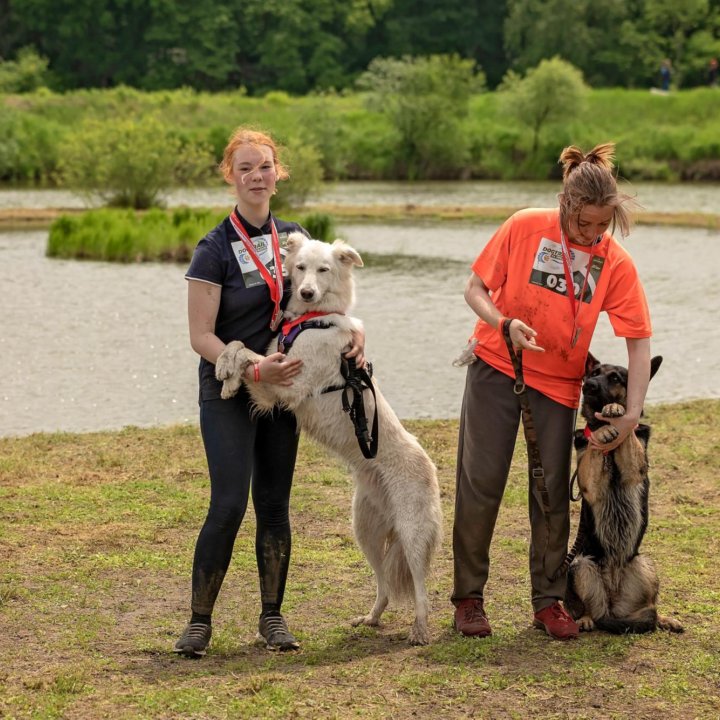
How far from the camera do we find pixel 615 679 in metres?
5.07

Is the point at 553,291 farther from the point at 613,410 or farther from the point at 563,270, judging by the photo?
the point at 613,410

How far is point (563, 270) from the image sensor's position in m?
5.38

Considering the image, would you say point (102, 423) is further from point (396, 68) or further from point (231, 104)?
point (231, 104)

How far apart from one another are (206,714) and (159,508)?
132 inches

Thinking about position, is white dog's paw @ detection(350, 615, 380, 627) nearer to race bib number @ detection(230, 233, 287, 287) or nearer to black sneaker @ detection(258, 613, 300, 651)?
black sneaker @ detection(258, 613, 300, 651)

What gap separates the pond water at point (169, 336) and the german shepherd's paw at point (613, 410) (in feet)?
20.9

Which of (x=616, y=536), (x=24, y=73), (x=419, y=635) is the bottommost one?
(x=419, y=635)

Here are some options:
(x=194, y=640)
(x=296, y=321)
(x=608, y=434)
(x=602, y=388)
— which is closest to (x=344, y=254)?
→ (x=296, y=321)

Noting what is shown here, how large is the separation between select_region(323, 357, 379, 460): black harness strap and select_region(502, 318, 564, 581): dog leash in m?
0.70

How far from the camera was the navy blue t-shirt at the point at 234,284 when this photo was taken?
17.0 feet

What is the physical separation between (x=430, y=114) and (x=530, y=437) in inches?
1935

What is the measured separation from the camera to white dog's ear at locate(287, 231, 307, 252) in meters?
5.54

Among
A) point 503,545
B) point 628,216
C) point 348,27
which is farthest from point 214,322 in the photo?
point 348,27

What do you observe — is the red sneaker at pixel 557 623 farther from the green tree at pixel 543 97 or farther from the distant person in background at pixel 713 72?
the distant person in background at pixel 713 72
